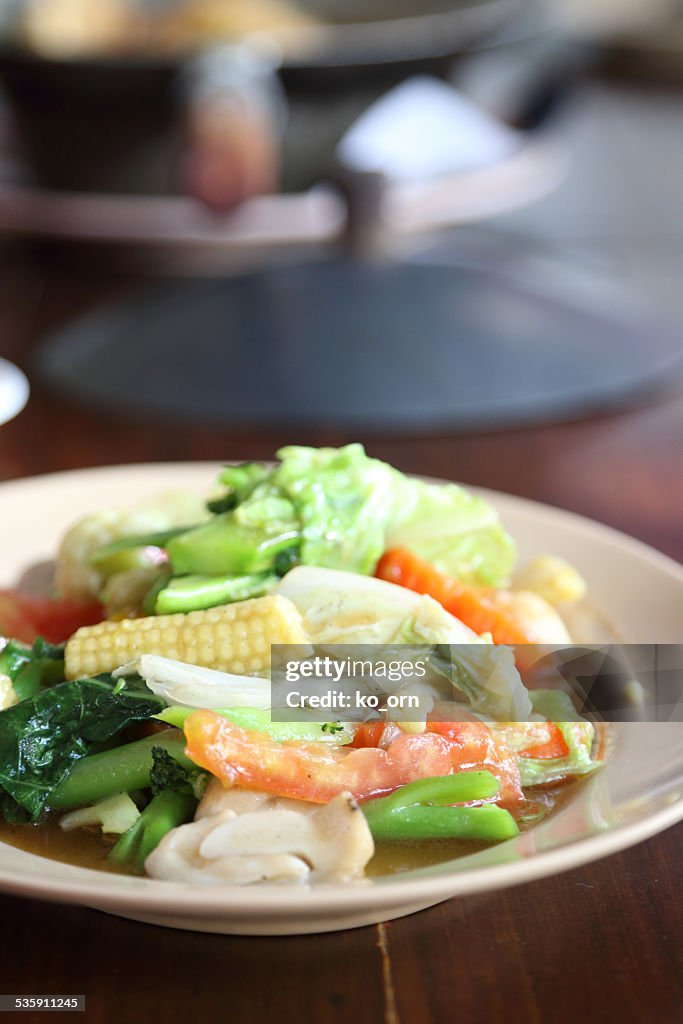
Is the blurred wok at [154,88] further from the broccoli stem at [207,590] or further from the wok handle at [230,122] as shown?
the broccoli stem at [207,590]

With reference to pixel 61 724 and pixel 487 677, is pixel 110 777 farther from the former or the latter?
pixel 487 677

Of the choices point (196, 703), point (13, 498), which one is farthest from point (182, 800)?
point (13, 498)

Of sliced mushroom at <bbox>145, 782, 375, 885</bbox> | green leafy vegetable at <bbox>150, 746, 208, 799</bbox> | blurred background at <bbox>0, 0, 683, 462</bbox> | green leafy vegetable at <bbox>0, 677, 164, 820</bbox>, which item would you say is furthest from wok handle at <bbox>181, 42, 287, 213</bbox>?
sliced mushroom at <bbox>145, 782, 375, 885</bbox>

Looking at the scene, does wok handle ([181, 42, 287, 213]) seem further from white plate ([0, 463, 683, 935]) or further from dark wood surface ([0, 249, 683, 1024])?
dark wood surface ([0, 249, 683, 1024])

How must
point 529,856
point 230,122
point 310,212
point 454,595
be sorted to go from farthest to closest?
point 310,212, point 230,122, point 454,595, point 529,856

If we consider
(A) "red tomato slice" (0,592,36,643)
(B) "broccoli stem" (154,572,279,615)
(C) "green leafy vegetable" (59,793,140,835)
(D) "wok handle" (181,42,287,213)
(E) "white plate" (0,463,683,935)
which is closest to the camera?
(E) "white plate" (0,463,683,935)

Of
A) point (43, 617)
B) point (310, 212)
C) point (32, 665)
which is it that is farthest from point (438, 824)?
point (310, 212)
